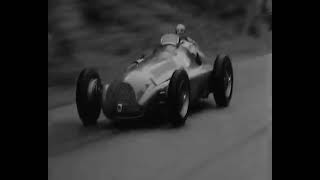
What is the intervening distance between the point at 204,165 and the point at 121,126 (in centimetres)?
45

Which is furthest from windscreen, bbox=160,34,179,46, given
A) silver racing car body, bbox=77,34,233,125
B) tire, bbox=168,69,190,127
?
tire, bbox=168,69,190,127

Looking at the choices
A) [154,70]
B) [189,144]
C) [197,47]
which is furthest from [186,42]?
[189,144]

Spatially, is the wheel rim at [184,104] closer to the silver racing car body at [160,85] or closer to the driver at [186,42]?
the silver racing car body at [160,85]

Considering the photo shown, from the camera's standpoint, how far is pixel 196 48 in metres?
3.63

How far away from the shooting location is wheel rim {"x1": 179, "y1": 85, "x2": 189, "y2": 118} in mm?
3500

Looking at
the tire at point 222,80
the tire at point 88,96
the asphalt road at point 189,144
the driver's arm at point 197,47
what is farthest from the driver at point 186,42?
the tire at point 88,96

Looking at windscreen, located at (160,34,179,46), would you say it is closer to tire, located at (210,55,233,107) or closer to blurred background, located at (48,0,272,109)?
blurred background, located at (48,0,272,109)

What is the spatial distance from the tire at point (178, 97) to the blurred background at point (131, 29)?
0.25m

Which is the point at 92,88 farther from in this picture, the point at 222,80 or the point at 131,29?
the point at 222,80

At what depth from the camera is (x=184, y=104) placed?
11.6 ft

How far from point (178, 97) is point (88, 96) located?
18.4 inches

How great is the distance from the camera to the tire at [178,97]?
343cm

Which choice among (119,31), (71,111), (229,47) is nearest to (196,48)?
(229,47)

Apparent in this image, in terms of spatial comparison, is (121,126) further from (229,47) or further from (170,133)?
(229,47)
